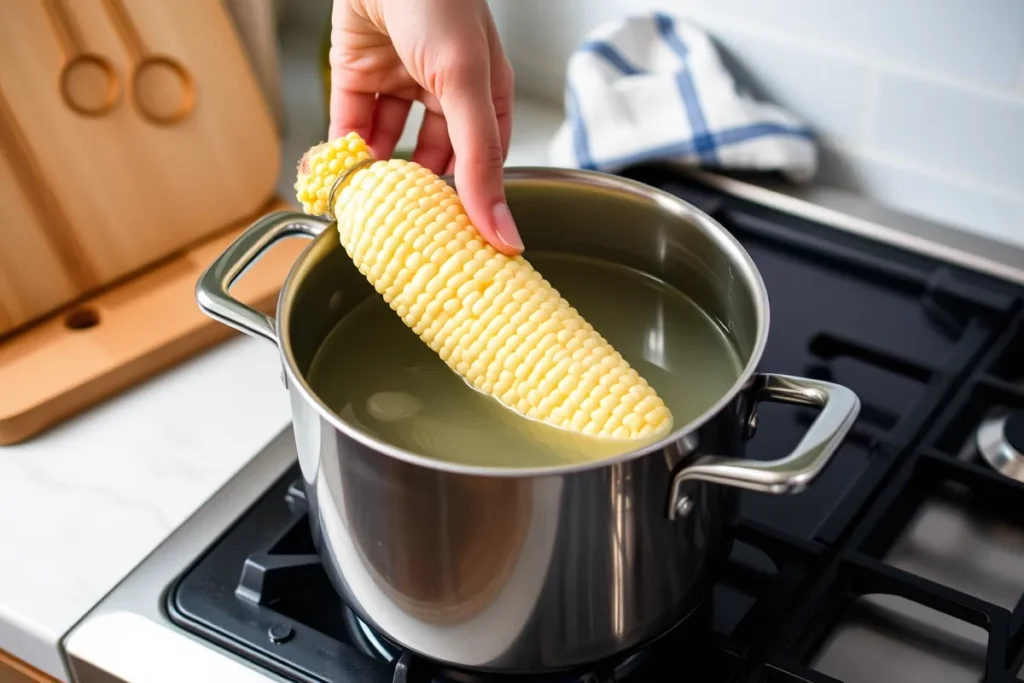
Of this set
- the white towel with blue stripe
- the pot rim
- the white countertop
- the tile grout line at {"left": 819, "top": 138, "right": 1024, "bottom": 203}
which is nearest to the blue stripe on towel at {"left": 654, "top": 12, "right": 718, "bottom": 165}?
the white towel with blue stripe

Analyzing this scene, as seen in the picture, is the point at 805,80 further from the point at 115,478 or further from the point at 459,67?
the point at 115,478

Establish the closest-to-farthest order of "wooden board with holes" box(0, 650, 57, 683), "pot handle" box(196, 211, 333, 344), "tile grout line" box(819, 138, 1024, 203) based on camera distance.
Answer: "pot handle" box(196, 211, 333, 344) → "wooden board with holes" box(0, 650, 57, 683) → "tile grout line" box(819, 138, 1024, 203)

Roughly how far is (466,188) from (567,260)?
0.14 m

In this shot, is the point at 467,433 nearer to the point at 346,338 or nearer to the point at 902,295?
the point at 346,338

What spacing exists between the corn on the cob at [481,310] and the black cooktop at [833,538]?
13 cm

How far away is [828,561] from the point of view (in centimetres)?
69

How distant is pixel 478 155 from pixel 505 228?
0.04m

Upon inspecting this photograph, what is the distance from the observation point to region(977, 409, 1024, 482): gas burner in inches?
29.9

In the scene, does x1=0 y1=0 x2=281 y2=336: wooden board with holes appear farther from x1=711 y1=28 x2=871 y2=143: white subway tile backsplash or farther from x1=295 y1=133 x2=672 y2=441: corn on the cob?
x1=711 y1=28 x2=871 y2=143: white subway tile backsplash

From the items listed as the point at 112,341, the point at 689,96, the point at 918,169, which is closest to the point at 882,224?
the point at 918,169

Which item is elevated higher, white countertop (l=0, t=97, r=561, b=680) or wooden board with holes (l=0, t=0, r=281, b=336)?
wooden board with holes (l=0, t=0, r=281, b=336)

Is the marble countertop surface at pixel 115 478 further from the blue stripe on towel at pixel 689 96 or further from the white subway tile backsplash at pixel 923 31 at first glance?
the white subway tile backsplash at pixel 923 31

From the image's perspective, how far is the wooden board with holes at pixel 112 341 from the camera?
0.83 metres

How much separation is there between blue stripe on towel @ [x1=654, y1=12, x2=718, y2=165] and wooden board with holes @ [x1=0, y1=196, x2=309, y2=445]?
1.15 feet
